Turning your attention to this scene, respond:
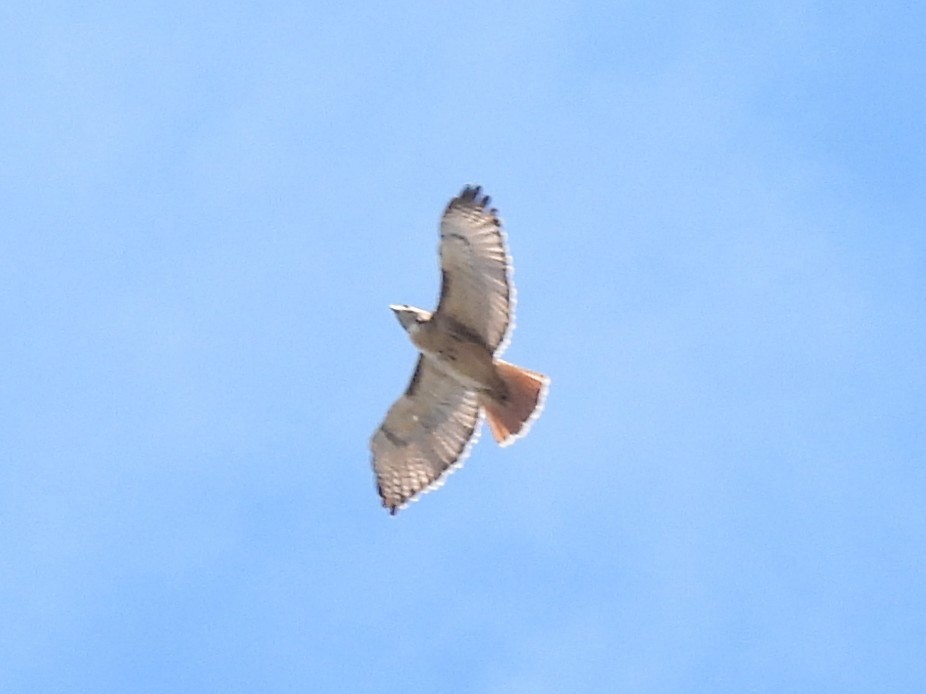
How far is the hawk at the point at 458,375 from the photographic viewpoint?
43.8ft

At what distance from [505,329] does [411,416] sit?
4.81ft

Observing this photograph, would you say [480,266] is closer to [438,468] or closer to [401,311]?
[401,311]

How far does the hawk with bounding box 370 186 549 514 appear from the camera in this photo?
43.8ft

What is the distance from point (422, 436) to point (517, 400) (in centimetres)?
119

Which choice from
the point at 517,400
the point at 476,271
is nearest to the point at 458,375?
A: the point at 517,400

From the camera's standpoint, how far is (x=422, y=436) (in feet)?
48.4

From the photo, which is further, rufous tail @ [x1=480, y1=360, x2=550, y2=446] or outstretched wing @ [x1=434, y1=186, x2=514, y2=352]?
rufous tail @ [x1=480, y1=360, x2=550, y2=446]

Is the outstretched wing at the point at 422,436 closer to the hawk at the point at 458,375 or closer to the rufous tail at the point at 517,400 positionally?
the hawk at the point at 458,375

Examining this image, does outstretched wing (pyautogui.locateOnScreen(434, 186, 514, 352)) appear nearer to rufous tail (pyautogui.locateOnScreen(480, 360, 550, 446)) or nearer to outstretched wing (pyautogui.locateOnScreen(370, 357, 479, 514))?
rufous tail (pyautogui.locateOnScreen(480, 360, 550, 446))

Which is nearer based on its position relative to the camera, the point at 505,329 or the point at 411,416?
the point at 505,329

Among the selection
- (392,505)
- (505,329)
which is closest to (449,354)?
(505,329)

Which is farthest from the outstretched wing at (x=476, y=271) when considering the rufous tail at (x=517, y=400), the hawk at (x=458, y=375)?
the rufous tail at (x=517, y=400)

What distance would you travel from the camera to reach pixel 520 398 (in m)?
13.9

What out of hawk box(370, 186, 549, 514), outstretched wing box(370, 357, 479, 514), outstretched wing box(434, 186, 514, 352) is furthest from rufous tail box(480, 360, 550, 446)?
outstretched wing box(370, 357, 479, 514)
